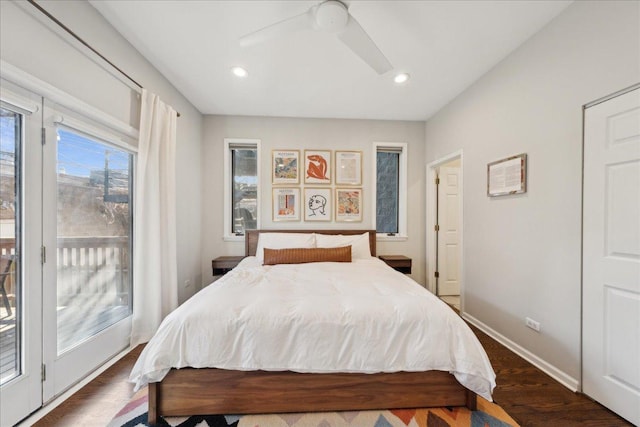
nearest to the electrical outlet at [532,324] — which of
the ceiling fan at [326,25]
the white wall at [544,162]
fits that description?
the white wall at [544,162]

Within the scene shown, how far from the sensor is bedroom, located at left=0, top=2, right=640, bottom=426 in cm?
147

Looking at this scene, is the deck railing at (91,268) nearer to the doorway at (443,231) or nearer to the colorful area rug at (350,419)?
the colorful area rug at (350,419)

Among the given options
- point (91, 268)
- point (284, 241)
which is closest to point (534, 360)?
point (284, 241)

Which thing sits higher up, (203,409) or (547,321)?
(547,321)

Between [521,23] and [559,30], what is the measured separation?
0.83 feet

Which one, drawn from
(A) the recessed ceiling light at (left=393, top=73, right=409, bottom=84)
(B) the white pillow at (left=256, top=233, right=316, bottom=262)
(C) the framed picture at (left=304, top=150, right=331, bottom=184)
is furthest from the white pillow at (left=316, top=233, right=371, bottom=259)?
(A) the recessed ceiling light at (left=393, top=73, right=409, bottom=84)

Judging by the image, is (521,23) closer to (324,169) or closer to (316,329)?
(324,169)

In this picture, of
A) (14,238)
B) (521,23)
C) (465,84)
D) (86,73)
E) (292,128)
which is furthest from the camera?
(292,128)

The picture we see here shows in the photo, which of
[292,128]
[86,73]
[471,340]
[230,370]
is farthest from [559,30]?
[86,73]

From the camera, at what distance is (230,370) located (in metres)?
1.39

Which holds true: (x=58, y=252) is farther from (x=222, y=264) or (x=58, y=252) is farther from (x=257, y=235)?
(x=257, y=235)

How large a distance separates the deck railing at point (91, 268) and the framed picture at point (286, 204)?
1788mm

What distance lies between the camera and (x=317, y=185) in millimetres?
3600

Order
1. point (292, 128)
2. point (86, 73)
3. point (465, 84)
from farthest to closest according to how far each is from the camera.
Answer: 1. point (292, 128)
2. point (465, 84)
3. point (86, 73)
